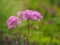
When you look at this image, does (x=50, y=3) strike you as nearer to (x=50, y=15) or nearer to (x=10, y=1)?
(x=50, y=15)

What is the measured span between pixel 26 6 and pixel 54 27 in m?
0.39

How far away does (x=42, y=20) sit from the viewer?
7.88 ft

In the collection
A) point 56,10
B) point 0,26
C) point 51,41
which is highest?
point 56,10

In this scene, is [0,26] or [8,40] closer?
[8,40]

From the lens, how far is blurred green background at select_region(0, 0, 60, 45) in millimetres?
2307

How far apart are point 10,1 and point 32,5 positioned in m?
0.23

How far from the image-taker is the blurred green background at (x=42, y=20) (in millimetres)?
2307

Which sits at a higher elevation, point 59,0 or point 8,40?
point 59,0

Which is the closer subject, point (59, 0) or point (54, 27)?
point (54, 27)

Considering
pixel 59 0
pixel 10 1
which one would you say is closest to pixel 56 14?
pixel 59 0

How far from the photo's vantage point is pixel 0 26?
2.39 m

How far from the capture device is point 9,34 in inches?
93.8

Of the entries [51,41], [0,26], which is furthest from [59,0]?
[0,26]

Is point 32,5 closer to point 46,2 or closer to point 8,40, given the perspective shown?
point 46,2
